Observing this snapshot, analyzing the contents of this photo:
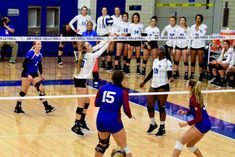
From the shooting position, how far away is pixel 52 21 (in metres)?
20.1

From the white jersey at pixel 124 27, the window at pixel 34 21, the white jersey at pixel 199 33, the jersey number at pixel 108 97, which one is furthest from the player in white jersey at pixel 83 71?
the window at pixel 34 21

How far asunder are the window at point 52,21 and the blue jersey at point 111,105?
43.4 feet

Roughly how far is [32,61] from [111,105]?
416 centimetres

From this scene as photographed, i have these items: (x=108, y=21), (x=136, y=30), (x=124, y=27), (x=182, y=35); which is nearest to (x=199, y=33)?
(x=182, y=35)

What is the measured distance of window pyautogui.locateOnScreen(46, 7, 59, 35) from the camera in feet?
65.7

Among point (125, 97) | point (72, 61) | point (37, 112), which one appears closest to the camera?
point (125, 97)

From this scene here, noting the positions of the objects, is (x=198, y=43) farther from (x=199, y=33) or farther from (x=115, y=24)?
(x=115, y=24)

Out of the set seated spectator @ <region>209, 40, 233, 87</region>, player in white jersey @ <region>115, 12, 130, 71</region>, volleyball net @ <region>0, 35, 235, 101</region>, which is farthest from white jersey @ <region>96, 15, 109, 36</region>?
seated spectator @ <region>209, 40, 233, 87</region>

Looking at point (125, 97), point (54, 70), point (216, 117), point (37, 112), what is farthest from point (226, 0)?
point (125, 97)

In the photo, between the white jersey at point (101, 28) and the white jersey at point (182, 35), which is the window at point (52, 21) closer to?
the white jersey at point (101, 28)

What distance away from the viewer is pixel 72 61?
19594 mm

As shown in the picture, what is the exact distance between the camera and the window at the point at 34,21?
779 inches

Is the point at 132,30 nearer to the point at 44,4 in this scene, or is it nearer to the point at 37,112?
the point at 44,4

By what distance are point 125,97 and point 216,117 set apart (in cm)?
510
